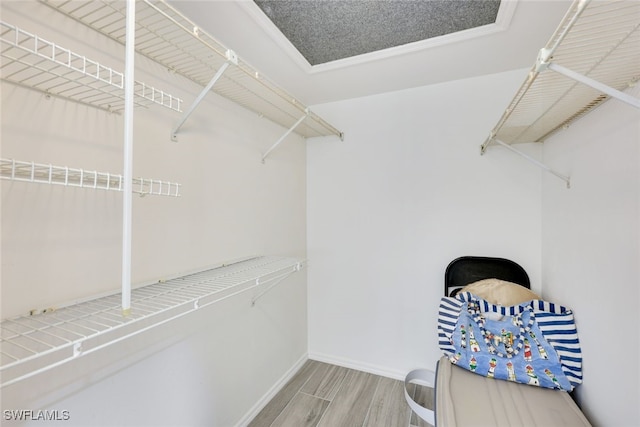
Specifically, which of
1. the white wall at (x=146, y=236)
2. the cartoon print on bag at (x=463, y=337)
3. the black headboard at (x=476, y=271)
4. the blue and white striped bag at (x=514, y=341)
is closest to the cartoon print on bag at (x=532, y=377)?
the blue and white striped bag at (x=514, y=341)

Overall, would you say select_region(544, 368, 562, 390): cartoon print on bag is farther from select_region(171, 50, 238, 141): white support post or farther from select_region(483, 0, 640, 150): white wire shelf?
select_region(171, 50, 238, 141): white support post

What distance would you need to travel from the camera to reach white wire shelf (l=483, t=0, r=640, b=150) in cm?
70

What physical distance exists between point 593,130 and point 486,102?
0.81m

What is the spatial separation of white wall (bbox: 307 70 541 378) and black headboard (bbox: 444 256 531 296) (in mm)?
74

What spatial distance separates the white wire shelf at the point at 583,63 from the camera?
2.31ft

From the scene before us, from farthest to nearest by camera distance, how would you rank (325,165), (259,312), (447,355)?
(325,165) < (259,312) < (447,355)

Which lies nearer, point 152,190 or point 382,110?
point 152,190

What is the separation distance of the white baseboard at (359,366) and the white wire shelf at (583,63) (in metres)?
1.94

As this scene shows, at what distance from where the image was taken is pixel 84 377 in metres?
0.93

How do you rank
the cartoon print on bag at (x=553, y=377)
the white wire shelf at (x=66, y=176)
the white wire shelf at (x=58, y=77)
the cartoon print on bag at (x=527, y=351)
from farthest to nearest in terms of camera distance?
the cartoon print on bag at (x=527, y=351)
the cartoon print on bag at (x=553, y=377)
the white wire shelf at (x=58, y=77)
the white wire shelf at (x=66, y=176)

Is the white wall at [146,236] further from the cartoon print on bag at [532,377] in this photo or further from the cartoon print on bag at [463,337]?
the cartoon print on bag at [532,377]

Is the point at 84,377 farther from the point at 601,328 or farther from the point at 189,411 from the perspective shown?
the point at 601,328

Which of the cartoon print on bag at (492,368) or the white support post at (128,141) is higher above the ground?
the white support post at (128,141)

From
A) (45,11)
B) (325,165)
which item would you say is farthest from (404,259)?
(45,11)
